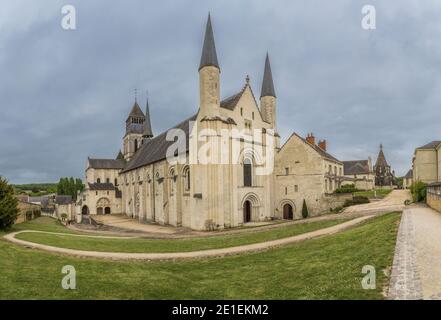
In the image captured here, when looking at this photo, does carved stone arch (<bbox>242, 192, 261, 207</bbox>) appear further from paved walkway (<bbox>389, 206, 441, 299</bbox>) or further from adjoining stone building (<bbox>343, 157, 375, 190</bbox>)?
adjoining stone building (<bbox>343, 157, 375, 190</bbox>)

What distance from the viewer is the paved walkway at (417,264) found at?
6680mm

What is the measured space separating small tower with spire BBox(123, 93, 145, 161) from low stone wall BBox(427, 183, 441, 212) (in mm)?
59208

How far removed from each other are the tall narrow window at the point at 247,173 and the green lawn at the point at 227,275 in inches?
724

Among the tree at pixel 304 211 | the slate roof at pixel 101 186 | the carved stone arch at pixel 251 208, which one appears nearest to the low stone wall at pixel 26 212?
the slate roof at pixel 101 186

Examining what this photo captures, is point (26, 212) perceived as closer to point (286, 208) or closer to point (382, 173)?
point (286, 208)

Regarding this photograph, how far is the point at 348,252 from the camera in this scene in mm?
11672

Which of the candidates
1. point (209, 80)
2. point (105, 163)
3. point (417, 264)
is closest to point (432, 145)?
point (209, 80)

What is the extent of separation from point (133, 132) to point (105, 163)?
1108cm

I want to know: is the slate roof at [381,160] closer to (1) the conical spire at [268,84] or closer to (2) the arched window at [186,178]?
(1) the conical spire at [268,84]

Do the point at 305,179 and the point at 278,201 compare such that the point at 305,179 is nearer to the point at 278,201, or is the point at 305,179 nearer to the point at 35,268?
the point at 278,201
